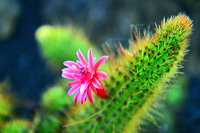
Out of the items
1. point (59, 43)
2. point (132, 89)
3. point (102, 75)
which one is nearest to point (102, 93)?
point (132, 89)

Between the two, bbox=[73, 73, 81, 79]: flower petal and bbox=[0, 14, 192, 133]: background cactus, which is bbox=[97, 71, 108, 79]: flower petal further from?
bbox=[0, 14, 192, 133]: background cactus

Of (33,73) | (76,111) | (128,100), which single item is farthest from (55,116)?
(33,73)

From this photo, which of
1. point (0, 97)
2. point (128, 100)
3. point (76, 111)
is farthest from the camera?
point (0, 97)

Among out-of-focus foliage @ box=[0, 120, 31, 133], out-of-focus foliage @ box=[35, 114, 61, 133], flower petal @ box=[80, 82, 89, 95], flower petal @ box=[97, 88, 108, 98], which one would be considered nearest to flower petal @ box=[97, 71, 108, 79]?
flower petal @ box=[80, 82, 89, 95]

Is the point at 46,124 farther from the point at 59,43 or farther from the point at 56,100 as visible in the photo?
the point at 59,43

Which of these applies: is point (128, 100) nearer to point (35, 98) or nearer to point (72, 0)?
point (35, 98)

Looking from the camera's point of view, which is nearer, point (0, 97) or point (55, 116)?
point (55, 116)
